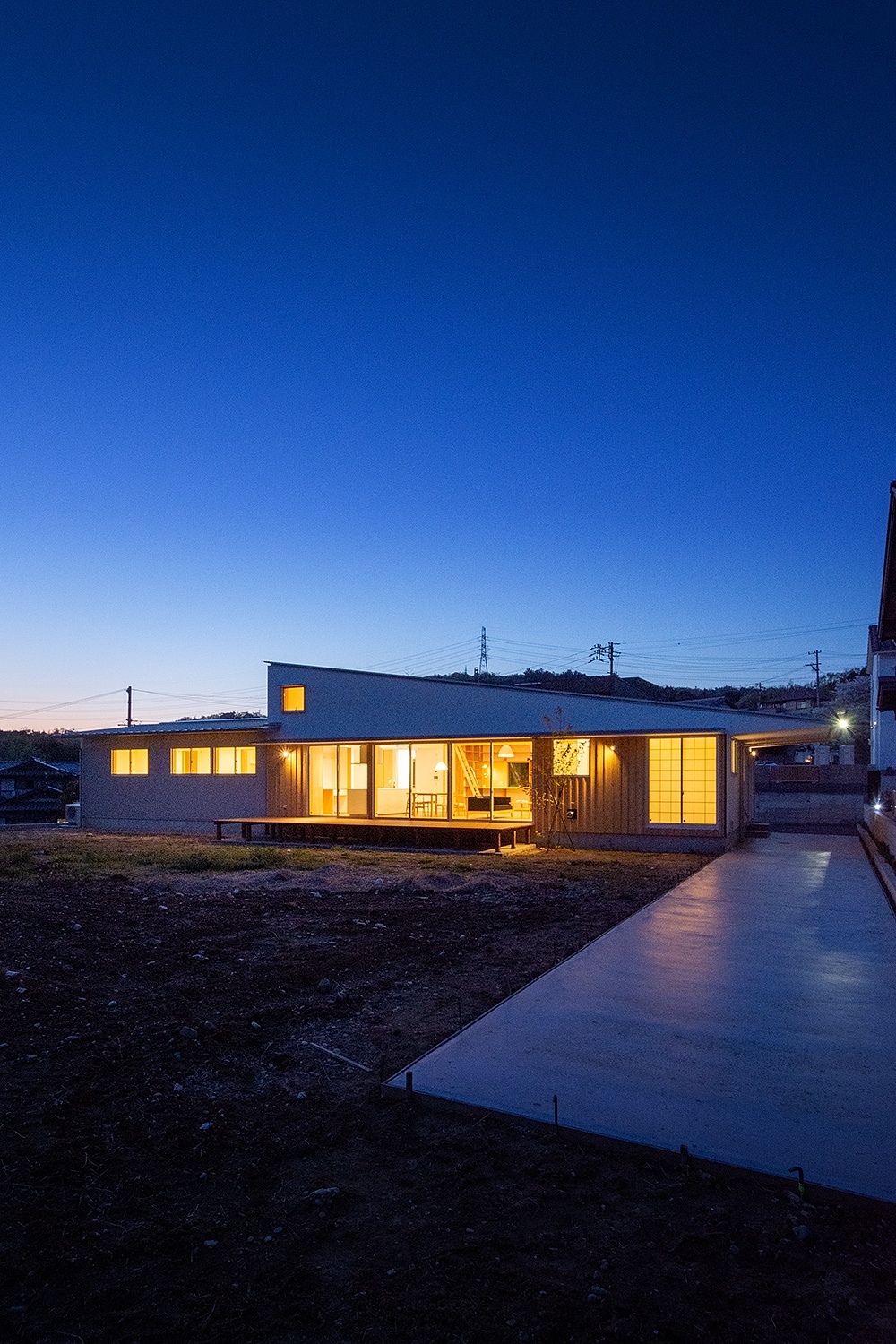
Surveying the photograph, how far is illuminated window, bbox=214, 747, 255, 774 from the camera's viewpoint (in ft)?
69.5

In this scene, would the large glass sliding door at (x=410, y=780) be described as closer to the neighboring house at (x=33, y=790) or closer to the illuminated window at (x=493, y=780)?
the illuminated window at (x=493, y=780)

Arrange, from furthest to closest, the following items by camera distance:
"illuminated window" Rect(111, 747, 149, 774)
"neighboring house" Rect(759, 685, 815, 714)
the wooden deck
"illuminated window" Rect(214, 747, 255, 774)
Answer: "neighboring house" Rect(759, 685, 815, 714) < "illuminated window" Rect(111, 747, 149, 774) < "illuminated window" Rect(214, 747, 255, 774) < the wooden deck

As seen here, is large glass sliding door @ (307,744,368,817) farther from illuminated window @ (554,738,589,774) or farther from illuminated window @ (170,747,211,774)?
illuminated window @ (554,738,589,774)

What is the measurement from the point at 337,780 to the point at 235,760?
3.19 m

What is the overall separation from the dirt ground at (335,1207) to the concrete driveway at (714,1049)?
0.22 metres

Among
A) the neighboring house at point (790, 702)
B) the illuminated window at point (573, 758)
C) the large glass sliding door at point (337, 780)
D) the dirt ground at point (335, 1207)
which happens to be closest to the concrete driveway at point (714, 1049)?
the dirt ground at point (335, 1207)

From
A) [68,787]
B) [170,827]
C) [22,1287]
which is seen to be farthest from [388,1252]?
[68,787]

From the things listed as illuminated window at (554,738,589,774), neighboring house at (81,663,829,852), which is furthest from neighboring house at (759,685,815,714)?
illuminated window at (554,738,589,774)

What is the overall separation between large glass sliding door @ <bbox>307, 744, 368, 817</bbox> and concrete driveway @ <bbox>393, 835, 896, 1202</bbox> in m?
13.0

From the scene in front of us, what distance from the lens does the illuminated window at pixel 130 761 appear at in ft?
74.1

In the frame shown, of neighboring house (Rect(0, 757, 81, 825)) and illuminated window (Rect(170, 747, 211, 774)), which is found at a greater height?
illuminated window (Rect(170, 747, 211, 774))

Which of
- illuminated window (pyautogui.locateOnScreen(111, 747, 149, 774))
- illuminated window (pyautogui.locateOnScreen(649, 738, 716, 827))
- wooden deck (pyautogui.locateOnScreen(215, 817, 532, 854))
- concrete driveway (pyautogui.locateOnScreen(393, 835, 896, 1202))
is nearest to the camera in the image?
concrete driveway (pyautogui.locateOnScreen(393, 835, 896, 1202))

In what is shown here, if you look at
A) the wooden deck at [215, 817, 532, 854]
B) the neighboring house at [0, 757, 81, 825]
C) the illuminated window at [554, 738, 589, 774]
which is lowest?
the neighboring house at [0, 757, 81, 825]

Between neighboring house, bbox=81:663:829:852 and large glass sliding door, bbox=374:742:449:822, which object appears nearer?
neighboring house, bbox=81:663:829:852
